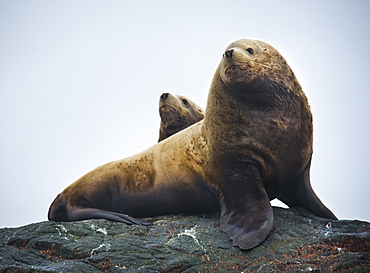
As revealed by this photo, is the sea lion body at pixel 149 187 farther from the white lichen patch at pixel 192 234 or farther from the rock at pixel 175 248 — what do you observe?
the white lichen patch at pixel 192 234

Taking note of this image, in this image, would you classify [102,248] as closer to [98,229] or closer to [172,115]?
[98,229]

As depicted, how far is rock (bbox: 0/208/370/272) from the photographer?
4.91 meters

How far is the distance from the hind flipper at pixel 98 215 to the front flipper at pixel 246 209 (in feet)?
3.44

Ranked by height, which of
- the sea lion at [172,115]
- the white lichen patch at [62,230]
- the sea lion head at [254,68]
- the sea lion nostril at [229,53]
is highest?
the sea lion nostril at [229,53]

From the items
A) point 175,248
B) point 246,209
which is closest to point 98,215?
point 175,248

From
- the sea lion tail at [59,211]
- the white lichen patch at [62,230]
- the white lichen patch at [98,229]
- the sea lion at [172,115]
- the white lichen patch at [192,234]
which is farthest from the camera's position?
the sea lion at [172,115]

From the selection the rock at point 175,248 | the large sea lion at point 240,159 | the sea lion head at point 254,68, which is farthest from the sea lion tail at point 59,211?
the sea lion head at point 254,68

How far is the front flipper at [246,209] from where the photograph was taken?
227 inches

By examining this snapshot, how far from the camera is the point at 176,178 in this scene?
714cm

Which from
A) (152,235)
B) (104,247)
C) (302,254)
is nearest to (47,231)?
(104,247)

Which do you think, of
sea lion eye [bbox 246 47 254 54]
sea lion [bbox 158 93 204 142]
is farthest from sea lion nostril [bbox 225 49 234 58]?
sea lion [bbox 158 93 204 142]

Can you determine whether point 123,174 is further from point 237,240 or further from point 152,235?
point 237,240

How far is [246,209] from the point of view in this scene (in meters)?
6.23

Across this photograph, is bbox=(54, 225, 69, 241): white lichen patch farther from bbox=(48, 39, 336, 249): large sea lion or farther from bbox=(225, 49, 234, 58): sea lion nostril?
bbox=(225, 49, 234, 58): sea lion nostril
